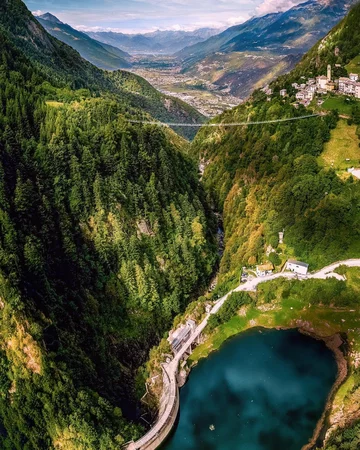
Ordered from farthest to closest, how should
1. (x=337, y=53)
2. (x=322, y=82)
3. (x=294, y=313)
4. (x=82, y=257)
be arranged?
1. (x=337, y=53)
2. (x=322, y=82)
3. (x=294, y=313)
4. (x=82, y=257)

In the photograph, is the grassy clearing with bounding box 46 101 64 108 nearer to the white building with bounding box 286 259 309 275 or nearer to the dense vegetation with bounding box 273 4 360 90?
the white building with bounding box 286 259 309 275

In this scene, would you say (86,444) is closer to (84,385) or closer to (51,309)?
(84,385)

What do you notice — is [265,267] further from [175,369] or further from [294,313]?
[175,369]

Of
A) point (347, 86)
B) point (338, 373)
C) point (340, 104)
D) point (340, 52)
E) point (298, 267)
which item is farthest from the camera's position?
point (340, 52)

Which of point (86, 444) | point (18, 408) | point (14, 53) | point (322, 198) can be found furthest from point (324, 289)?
point (14, 53)

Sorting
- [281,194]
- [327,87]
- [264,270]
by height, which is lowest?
[264,270]

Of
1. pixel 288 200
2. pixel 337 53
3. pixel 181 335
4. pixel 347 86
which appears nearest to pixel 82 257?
pixel 181 335

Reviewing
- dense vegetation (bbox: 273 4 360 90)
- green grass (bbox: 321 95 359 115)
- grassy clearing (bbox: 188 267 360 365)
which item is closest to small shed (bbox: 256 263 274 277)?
grassy clearing (bbox: 188 267 360 365)
